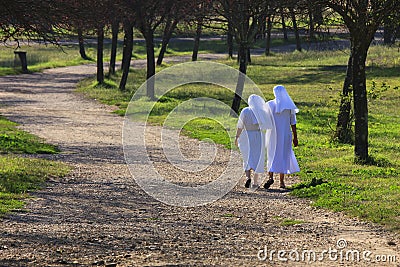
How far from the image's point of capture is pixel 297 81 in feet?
137

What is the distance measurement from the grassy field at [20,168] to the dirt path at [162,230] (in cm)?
27

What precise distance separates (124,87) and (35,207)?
2413cm

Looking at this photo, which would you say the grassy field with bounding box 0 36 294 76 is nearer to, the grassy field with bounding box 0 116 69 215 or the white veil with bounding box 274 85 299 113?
the grassy field with bounding box 0 116 69 215

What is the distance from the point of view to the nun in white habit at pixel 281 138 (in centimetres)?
1380

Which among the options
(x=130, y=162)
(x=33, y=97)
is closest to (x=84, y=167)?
(x=130, y=162)

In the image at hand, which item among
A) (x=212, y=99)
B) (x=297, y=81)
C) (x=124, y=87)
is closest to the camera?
(x=212, y=99)

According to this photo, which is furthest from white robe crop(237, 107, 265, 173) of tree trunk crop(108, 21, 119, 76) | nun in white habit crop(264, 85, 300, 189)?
tree trunk crop(108, 21, 119, 76)

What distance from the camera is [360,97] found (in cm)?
1612

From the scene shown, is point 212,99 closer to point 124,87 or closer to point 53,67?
point 124,87

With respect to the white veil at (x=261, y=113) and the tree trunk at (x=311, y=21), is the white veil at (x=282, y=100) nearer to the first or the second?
the white veil at (x=261, y=113)

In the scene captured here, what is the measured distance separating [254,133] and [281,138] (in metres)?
0.45

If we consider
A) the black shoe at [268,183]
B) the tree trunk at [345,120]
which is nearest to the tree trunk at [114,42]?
the tree trunk at [345,120]

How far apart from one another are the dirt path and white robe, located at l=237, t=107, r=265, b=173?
46 cm

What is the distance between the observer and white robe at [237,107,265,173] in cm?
1390
